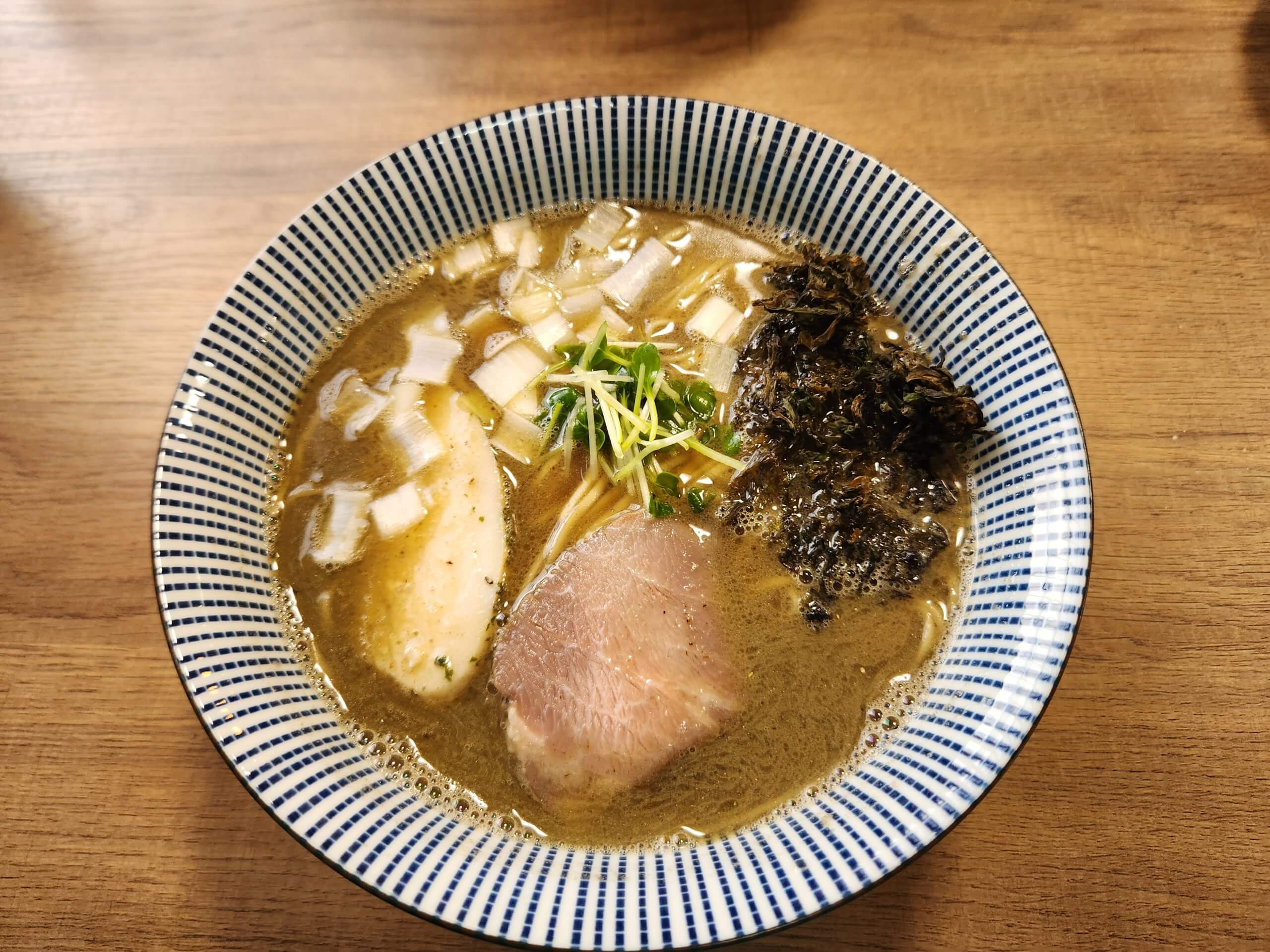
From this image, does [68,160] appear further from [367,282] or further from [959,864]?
[959,864]

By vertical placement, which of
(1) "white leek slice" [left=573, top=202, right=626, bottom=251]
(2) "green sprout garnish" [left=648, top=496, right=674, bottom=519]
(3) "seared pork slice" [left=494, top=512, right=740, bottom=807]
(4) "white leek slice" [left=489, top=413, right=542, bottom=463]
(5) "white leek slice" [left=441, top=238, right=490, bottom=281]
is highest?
(1) "white leek slice" [left=573, top=202, right=626, bottom=251]

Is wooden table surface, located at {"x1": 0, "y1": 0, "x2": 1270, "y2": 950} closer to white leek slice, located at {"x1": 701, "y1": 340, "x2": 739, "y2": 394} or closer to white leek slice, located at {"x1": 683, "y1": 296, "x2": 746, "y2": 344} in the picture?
white leek slice, located at {"x1": 683, "y1": 296, "x2": 746, "y2": 344}

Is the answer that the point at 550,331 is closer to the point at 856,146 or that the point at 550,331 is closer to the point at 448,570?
the point at 448,570

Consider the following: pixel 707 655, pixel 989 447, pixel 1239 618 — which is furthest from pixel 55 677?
pixel 1239 618

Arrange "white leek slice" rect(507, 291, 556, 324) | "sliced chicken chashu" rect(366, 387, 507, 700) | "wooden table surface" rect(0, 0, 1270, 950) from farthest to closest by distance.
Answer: "white leek slice" rect(507, 291, 556, 324) → "sliced chicken chashu" rect(366, 387, 507, 700) → "wooden table surface" rect(0, 0, 1270, 950)

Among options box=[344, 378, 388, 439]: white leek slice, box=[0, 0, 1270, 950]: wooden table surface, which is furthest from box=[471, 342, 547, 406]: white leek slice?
box=[0, 0, 1270, 950]: wooden table surface
